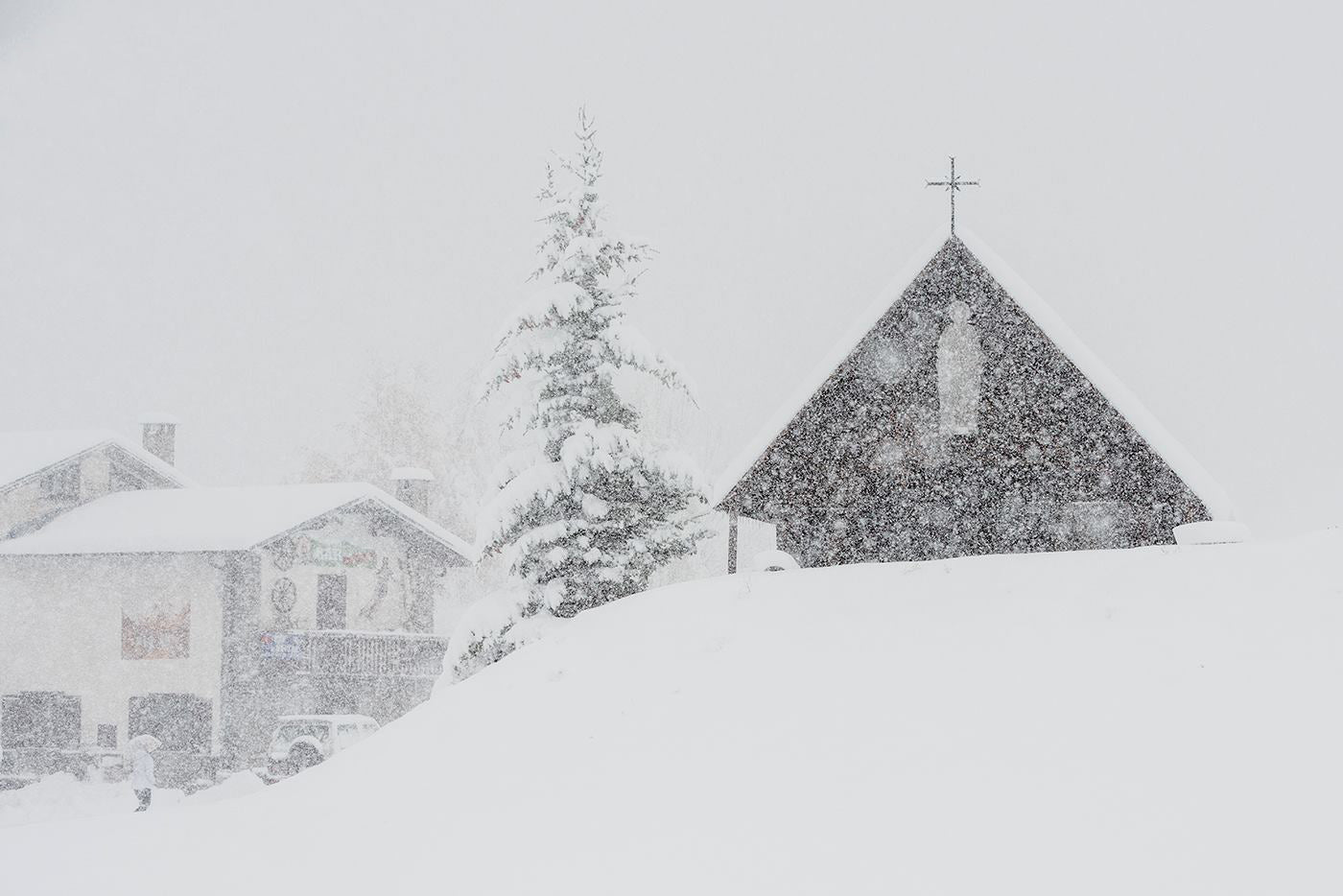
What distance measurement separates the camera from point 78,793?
34812 millimetres

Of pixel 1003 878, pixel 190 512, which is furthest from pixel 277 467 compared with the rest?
pixel 1003 878

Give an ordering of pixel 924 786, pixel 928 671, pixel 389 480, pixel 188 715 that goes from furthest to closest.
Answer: pixel 389 480, pixel 188 715, pixel 928 671, pixel 924 786

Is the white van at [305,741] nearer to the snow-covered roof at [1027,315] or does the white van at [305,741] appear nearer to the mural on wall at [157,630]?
the mural on wall at [157,630]

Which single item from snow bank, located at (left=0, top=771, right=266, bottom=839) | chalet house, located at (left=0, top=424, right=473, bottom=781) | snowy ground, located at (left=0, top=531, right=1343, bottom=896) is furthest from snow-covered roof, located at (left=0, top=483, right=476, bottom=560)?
snowy ground, located at (left=0, top=531, right=1343, bottom=896)

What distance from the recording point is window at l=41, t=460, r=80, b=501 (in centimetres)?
4312

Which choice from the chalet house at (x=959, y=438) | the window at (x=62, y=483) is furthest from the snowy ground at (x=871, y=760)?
the window at (x=62, y=483)

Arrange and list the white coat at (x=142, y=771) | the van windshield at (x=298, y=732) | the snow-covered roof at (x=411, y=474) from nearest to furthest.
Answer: the white coat at (x=142, y=771), the van windshield at (x=298, y=732), the snow-covered roof at (x=411, y=474)

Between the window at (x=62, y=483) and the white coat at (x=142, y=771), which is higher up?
the window at (x=62, y=483)

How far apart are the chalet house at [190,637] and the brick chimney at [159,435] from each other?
695 centimetres

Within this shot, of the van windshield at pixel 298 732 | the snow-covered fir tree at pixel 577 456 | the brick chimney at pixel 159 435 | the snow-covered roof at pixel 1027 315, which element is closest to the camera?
the snow-covered roof at pixel 1027 315

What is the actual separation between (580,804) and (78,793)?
93.2 ft

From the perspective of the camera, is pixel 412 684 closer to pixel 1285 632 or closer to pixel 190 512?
pixel 190 512

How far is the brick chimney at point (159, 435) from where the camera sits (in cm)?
4922

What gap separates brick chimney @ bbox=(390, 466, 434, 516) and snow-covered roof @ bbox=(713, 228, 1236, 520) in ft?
86.2
